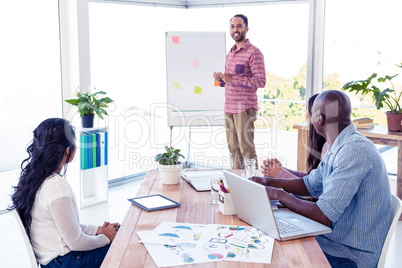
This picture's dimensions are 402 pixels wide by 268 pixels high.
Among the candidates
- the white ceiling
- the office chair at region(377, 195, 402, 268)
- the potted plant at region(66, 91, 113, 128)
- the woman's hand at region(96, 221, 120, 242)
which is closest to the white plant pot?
the woman's hand at region(96, 221, 120, 242)

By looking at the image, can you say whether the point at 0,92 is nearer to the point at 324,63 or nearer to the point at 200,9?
the point at 200,9

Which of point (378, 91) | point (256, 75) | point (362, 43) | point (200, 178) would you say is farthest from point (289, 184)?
point (362, 43)

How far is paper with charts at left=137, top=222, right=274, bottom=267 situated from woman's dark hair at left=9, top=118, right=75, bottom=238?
0.49 metres

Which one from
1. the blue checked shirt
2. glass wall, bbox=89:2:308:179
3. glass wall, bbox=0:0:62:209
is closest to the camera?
the blue checked shirt

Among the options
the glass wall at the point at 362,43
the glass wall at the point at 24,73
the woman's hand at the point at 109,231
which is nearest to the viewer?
the woman's hand at the point at 109,231

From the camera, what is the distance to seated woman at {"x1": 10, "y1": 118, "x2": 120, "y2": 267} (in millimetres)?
1774

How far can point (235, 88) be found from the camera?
4.25 meters

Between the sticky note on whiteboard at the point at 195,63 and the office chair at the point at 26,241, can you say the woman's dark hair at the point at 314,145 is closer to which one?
the office chair at the point at 26,241

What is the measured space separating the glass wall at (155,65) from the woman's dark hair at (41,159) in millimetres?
2539

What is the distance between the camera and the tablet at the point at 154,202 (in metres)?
1.93

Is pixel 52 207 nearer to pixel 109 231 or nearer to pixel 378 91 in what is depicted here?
pixel 109 231

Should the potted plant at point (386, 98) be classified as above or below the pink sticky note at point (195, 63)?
below

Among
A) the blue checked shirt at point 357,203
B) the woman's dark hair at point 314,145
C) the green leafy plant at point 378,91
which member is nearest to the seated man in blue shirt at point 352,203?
the blue checked shirt at point 357,203

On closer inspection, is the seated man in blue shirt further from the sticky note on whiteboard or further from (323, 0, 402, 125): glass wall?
the sticky note on whiteboard
